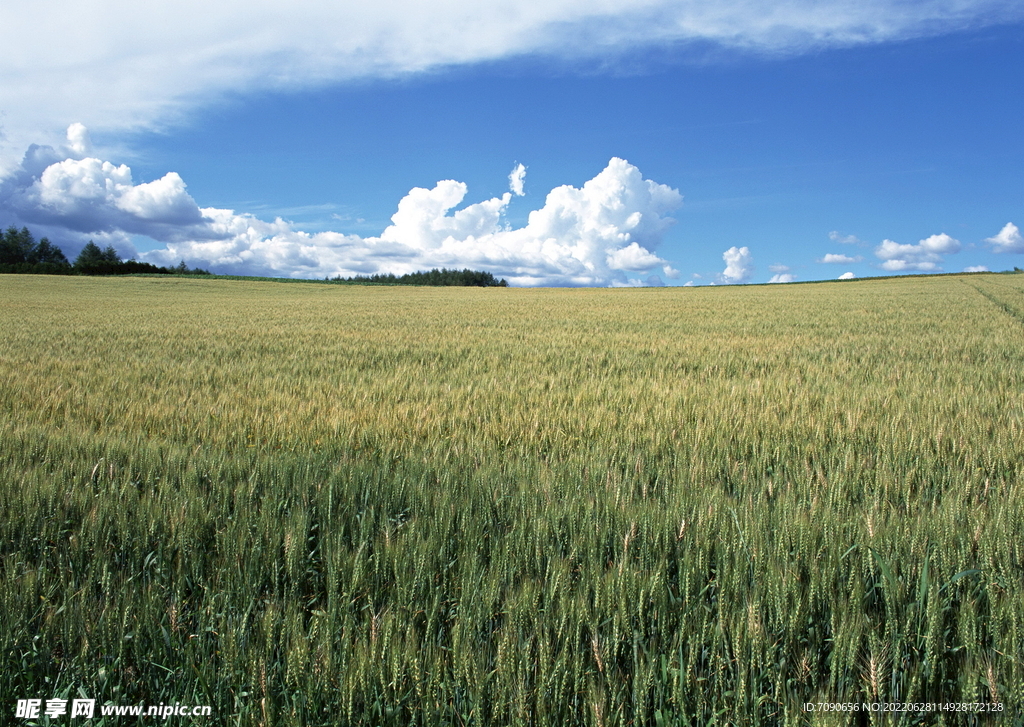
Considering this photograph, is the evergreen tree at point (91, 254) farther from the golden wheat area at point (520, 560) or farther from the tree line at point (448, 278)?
the golden wheat area at point (520, 560)

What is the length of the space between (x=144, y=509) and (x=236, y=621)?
98cm

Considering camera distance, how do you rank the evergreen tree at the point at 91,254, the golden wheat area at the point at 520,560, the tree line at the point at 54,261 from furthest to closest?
1. the evergreen tree at the point at 91,254
2. the tree line at the point at 54,261
3. the golden wheat area at the point at 520,560

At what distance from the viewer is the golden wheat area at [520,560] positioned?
4.77 ft

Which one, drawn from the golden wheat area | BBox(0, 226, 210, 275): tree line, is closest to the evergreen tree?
BBox(0, 226, 210, 275): tree line

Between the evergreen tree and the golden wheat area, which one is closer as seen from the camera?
the golden wheat area

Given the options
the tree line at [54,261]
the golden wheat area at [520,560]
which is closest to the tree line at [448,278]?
the tree line at [54,261]

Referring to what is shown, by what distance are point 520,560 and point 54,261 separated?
118 metres

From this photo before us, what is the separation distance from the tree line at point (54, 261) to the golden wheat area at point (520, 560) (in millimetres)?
84273

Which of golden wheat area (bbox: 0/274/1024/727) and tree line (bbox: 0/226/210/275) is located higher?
tree line (bbox: 0/226/210/275)

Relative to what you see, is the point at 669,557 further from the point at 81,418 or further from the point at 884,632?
the point at 81,418

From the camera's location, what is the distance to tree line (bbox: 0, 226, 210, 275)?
69.7 meters

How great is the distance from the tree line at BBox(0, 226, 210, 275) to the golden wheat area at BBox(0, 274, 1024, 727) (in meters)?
84.3

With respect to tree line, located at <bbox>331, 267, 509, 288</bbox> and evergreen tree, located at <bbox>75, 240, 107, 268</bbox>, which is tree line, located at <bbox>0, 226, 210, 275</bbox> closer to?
evergreen tree, located at <bbox>75, 240, 107, 268</bbox>

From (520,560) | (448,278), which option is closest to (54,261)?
(448,278)
